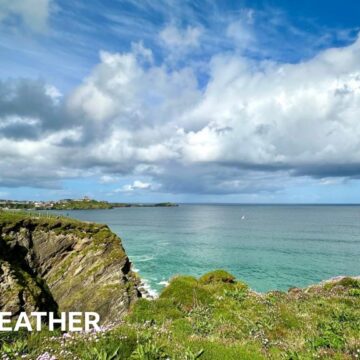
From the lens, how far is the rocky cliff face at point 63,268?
27750 mm

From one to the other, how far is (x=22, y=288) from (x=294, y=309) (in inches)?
828

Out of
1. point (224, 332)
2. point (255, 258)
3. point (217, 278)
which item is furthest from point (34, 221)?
point (255, 258)

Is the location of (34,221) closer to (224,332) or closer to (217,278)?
(217,278)

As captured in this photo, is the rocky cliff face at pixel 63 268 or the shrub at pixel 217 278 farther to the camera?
the shrub at pixel 217 278

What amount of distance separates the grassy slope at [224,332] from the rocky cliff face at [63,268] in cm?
951

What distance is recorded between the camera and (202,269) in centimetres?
6069

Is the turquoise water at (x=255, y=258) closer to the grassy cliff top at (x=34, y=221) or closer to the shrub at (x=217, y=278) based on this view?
the grassy cliff top at (x=34, y=221)

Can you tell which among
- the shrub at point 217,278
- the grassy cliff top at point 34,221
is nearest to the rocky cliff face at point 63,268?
the grassy cliff top at point 34,221

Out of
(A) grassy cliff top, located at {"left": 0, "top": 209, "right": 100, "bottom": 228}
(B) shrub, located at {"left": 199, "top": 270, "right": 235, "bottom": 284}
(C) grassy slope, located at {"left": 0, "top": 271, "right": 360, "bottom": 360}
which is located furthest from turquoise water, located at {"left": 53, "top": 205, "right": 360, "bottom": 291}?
(C) grassy slope, located at {"left": 0, "top": 271, "right": 360, "bottom": 360}

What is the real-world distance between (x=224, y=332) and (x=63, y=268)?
29555 mm

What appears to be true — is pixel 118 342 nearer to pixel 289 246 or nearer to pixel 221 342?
pixel 221 342

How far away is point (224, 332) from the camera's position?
11555 millimetres

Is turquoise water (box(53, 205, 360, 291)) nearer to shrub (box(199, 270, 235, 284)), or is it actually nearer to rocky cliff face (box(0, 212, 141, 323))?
rocky cliff face (box(0, 212, 141, 323))

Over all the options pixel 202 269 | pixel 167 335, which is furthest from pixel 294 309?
pixel 202 269
